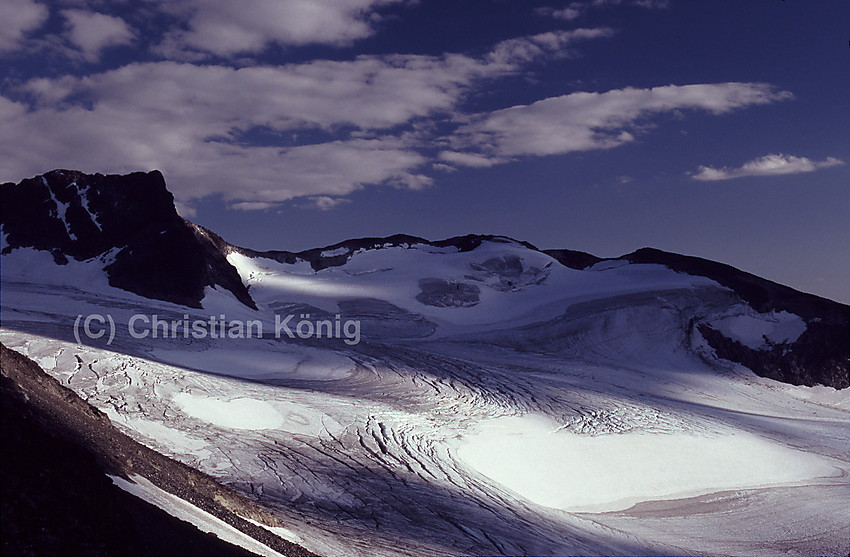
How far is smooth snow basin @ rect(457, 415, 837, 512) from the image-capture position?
19.0 meters

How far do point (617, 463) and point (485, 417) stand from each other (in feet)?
13.8

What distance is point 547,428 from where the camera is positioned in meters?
22.5

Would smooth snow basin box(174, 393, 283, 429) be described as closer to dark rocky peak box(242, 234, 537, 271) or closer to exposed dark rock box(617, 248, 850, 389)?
exposed dark rock box(617, 248, 850, 389)

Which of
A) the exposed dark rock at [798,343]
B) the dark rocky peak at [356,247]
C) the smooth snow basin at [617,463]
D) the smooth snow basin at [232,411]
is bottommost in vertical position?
the smooth snow basin at [617,463]

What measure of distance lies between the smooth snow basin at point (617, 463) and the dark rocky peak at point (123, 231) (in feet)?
68.5

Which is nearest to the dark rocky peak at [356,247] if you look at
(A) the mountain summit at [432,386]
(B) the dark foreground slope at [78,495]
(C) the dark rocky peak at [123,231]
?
(A) the mountain summit at [432,386]

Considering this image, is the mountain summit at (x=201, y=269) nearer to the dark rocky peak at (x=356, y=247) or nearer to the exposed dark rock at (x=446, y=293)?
the exposed dark rock at (x=446, y=293)

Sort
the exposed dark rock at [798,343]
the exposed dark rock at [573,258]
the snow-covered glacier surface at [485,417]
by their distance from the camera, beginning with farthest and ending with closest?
the exposed dark rock at [573,258] → the exposed dark rock at [798,343] → the snow-covered glacier surface at [485,417]

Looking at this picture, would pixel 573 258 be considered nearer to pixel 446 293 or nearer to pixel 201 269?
pixel 446 293

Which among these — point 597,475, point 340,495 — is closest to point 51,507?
point 340,495

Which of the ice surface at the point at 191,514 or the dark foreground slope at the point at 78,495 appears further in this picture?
the ice surface at the point at 191,514

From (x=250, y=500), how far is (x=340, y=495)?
6.29ft

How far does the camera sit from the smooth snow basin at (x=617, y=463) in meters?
19.0

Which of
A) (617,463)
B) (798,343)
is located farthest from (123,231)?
(798,343)
